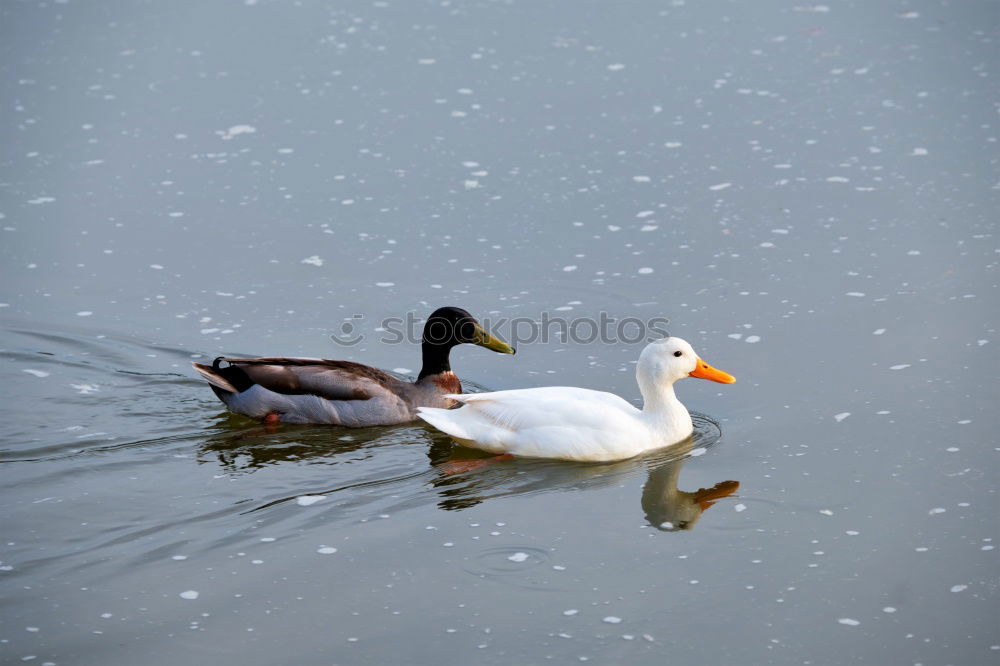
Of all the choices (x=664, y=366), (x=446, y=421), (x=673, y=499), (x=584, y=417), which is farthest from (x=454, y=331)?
(x=673, y=499)

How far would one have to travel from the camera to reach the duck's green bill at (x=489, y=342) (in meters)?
8.15

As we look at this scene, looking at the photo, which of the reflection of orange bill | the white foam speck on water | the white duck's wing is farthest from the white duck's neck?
the white foam speck on water

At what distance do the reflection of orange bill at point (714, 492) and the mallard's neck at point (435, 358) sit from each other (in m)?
1.99

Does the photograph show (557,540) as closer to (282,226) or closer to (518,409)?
(518,409)

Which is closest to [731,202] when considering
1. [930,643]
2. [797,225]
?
[797,225]

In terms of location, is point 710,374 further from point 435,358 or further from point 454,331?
point 435,358

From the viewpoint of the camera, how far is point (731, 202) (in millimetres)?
10289

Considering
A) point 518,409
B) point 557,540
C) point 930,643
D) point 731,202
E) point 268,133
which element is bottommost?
point 930,643

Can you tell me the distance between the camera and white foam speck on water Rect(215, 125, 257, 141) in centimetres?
1166

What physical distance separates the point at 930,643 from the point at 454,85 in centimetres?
826

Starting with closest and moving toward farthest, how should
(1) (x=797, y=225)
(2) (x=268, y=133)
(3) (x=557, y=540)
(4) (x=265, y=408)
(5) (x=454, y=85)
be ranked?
(3) (x=557, y=540), (4) (x=265, y=408), (1) (x=797, y=225), (2) (x=268, y=133), (5) (x=454, y=85)

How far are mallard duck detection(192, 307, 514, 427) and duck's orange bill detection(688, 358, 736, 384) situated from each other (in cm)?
126

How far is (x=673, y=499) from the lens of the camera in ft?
22.9

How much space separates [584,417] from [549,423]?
0.21 m
